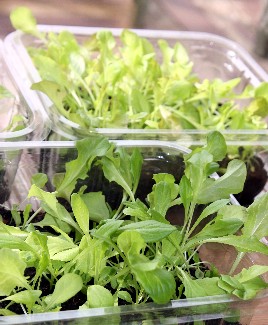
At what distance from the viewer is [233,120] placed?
69 centimetres

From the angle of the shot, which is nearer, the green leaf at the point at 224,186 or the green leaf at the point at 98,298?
the green leaf at the point at 98,298

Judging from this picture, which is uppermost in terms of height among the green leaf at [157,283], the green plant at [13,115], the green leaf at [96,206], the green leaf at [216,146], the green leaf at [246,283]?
the green leaf at [216,146]

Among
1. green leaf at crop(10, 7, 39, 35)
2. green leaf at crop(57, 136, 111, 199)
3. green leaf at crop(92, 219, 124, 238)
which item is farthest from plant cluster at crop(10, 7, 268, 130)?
green leaf at crop(92, 219, 124, 238)

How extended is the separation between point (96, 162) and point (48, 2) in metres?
0.59

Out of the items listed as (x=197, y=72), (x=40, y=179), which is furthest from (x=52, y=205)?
(x=197, y=72)

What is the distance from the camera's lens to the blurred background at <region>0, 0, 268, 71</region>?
1.01m

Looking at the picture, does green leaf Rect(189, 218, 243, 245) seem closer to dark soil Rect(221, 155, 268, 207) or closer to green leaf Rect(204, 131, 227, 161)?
green leaf Rect(204, 131, 227, 161)

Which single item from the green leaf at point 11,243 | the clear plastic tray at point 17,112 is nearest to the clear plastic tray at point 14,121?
the clear plastic tray at point 17,112

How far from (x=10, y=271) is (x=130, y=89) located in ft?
1.18

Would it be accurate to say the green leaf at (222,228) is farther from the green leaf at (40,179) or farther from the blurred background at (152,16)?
the blurred background at (152,16)

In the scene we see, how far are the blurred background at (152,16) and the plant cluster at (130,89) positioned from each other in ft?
0.69

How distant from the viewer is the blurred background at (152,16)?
1011 millimetres

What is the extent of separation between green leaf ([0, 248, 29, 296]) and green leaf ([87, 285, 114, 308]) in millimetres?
47

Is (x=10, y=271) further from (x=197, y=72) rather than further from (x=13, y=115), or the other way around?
(x=197, y=72)
